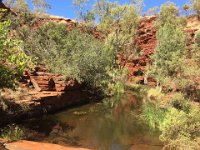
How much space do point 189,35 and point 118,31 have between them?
12744mm

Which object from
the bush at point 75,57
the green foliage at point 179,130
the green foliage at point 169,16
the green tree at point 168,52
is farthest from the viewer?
the green foliage at point 169,16

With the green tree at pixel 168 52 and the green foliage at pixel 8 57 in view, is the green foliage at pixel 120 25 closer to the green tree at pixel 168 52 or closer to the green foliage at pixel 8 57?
the green tree at pixel 168 52

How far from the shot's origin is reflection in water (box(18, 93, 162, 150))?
624 inches

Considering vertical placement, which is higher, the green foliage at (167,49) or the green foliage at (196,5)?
the green foliage at (196,5)

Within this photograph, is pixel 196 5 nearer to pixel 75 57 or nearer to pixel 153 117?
pixel 75 57

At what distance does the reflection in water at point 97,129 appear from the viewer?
15852 mm

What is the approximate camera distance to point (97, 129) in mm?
18797

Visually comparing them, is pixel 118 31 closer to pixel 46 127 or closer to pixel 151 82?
pixel 151 82

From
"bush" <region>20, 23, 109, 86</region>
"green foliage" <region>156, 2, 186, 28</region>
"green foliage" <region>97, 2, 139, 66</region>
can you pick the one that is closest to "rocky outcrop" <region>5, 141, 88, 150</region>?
"bush" <region>20, 23, 109, 86</region>

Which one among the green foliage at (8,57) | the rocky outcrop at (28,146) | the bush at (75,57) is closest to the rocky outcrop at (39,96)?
the bush at (75,57)

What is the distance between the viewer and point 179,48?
35.4 metres

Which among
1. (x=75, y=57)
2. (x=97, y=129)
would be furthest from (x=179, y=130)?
(x=75, y=57)

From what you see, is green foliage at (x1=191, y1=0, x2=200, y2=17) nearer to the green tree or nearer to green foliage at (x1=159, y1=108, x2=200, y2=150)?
the green tree

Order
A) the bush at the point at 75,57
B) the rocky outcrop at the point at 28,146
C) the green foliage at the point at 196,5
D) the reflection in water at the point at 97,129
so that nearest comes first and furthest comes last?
the rocky outcrop at the point at 28,146 < the reflection in water at the point at 97,129 < the bush at the point at 75,57 < the green foliage at the point at 196,5
